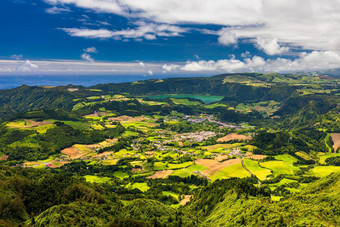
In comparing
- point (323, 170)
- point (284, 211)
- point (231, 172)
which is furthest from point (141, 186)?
point (323, 170)

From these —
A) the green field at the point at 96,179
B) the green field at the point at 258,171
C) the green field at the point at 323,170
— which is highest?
the green field at the point at 96,179

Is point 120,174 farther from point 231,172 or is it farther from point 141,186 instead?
point 231,172

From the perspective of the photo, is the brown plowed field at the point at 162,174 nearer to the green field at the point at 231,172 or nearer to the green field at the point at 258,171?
the green field at the point at 231,172

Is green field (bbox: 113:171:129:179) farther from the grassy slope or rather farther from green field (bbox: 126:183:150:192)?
the grassy slope

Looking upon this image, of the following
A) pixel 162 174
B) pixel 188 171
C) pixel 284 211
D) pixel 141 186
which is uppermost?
pixel 284 211

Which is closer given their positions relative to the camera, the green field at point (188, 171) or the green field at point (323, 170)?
the green field at point (323, 170)

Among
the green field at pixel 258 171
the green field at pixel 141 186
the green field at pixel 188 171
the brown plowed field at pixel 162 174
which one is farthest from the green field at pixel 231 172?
the green field at pixel 141 186

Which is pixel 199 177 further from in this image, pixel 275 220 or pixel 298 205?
pixel 275 220

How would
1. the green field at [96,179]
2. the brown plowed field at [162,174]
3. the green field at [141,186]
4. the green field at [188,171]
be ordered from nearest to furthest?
the green field at [141,186], the green field at [96,179], the brown plowed field at [162,174], the green field at [188,171]

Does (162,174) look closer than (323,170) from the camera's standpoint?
Yes

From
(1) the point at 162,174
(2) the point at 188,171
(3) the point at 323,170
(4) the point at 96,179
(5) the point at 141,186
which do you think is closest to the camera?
(5) the point at 141,186

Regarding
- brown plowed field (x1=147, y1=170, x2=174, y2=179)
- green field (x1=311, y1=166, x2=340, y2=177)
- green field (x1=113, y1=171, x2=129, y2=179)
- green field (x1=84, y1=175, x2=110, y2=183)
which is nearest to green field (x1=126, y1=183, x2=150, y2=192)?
brown plowed field (x1=147, y1=170, x2=174, y2=179)

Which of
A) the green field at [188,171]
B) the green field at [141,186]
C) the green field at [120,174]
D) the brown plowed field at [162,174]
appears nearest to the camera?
the green field at [141,186]
